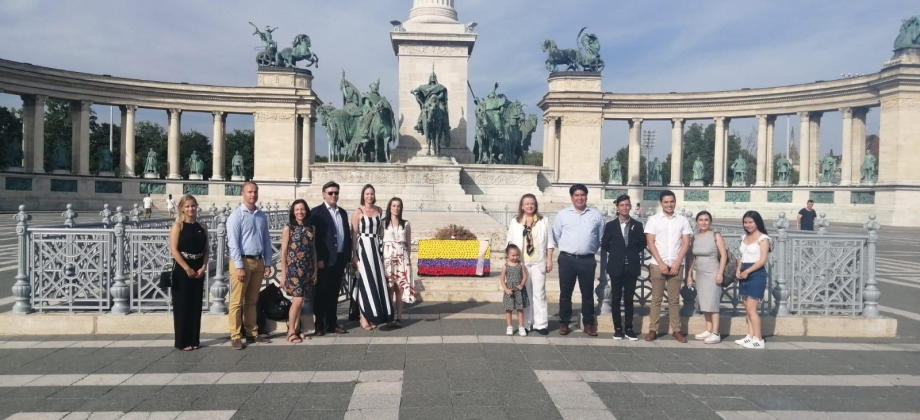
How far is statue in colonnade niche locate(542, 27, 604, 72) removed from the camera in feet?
178

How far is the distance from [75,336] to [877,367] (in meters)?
9.36

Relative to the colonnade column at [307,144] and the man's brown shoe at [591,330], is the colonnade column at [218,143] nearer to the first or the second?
the colonnade column at [307,144]

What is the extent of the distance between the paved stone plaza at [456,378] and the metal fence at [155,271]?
0.58 metres

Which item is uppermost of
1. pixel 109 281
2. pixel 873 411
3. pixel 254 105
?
pixel 254 105

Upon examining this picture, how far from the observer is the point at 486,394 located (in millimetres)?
5445

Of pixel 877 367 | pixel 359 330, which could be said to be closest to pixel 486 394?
pixel 359 330

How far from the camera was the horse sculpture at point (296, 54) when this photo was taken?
55.0 meters

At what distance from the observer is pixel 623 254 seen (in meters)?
7.38

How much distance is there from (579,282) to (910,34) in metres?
47.3

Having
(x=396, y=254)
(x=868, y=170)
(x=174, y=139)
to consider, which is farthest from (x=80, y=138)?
(x=868, y=170)

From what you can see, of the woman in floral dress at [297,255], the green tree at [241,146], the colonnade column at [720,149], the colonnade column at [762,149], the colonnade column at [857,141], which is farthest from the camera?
the green tree at [241,146]

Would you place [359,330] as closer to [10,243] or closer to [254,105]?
[10,243]

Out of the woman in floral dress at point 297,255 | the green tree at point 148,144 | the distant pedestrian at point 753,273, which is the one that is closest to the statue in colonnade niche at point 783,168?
the distant pedestrian at point 753,273

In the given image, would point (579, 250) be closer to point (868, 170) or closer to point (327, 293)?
point (327, 293)
